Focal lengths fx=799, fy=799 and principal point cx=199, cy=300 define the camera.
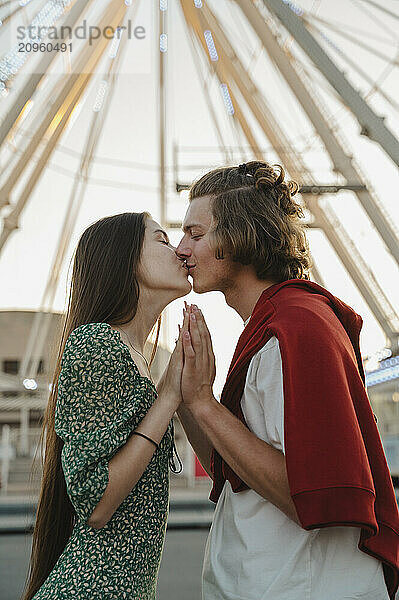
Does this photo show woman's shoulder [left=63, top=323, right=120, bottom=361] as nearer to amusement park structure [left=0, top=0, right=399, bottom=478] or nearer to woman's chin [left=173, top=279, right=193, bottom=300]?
woman's chin [left=173, top=279, right=193, bottom=300]

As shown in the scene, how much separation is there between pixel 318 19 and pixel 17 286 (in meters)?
11.3

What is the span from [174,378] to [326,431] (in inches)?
18.2


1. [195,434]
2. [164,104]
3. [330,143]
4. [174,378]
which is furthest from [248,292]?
[164,104]

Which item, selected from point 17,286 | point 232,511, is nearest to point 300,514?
point 232,511

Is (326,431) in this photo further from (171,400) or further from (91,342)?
(91,342)

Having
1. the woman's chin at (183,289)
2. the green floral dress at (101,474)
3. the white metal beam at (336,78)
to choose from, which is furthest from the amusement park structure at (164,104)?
the green floral dress at (101,474)

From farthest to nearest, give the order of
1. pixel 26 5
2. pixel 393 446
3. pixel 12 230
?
pixel 12 230, pixel 26 5, pixel 393 446

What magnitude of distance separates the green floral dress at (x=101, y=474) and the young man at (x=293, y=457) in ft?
0.51

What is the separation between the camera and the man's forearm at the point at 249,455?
1761 mm

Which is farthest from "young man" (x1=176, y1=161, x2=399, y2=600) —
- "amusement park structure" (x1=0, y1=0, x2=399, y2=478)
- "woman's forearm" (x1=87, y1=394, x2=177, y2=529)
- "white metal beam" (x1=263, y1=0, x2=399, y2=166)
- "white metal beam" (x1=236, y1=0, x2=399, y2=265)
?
"amusement park structure" (x1=0, y1=0, x2=399, y2=478)

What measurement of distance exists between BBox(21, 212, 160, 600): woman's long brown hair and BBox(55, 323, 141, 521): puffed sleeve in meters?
0.20

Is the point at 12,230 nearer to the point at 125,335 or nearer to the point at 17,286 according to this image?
the point at 17,286

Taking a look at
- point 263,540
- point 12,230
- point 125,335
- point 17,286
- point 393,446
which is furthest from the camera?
point 17,286

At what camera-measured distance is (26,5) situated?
12773 mm
